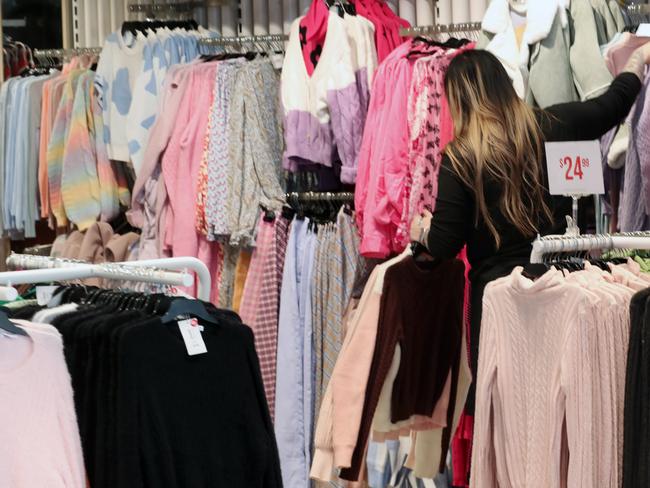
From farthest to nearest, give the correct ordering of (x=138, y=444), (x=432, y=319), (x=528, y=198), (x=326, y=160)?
1. (x=326, y=160)
2. (x=432, y=319)
3. (x=528, y=198)
4. (x=138, y=444)

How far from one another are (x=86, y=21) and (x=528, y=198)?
9.10 ft

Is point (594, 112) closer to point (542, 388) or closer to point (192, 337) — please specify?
point (542, 388)

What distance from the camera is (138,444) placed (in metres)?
2.18

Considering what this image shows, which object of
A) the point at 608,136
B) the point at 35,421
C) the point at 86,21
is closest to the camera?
the point at 35,421

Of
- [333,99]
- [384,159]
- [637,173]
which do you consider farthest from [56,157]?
Answer: [637,173]

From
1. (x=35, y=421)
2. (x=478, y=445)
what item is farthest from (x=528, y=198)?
(x=35, y=421)

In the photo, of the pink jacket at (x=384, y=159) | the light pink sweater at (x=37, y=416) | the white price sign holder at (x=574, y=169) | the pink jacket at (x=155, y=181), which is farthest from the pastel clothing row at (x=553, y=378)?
the pink jacket at (x=155, y=181)

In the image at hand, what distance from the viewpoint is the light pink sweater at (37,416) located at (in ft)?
6.27

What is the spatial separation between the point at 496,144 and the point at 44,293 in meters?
1.37

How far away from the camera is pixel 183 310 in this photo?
7.54 feet

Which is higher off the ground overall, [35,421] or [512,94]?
[512,94]

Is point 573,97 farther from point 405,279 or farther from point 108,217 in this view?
point 108,217

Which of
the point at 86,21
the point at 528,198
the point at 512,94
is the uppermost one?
the point at 86,21

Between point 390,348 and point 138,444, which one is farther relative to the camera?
point 390,348
